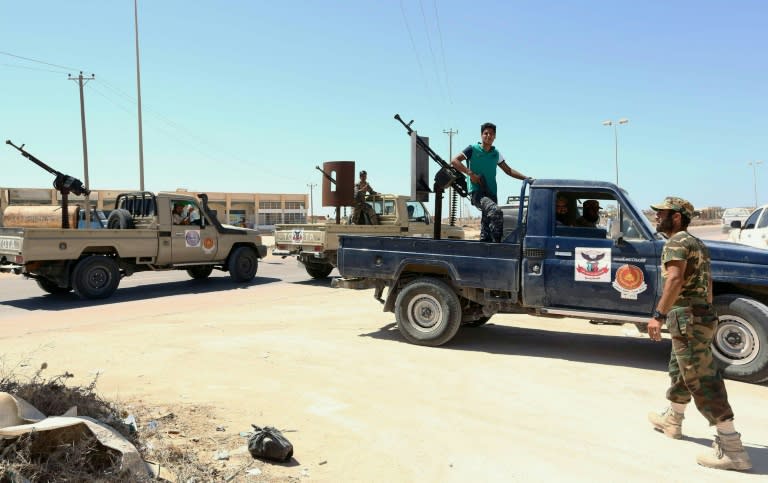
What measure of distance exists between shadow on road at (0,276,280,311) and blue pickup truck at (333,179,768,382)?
5.45 m

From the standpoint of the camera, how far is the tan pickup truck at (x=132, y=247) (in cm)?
987

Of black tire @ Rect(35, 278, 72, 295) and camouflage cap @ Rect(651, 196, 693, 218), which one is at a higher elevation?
camouflage cap @ Rect(651, 196, 693, 218)

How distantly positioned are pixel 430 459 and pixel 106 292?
889 cm

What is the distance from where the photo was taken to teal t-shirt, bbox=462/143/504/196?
690 cm

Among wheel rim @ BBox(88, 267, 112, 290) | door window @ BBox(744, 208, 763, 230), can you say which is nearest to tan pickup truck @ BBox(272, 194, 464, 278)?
wheel rim @ BBox(88, 267, 112, 290)

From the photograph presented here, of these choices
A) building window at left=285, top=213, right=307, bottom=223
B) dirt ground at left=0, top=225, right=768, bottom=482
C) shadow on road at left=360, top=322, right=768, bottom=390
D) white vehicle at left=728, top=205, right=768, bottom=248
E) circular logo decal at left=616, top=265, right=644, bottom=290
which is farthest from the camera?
building window at left=285, top=213, right=307, bottom=223

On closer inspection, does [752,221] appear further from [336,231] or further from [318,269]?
[318,269]

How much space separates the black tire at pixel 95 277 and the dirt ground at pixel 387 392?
4.90 ft

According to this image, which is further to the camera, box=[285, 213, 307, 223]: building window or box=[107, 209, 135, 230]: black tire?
box=[285, 213, 307, 223]: building window

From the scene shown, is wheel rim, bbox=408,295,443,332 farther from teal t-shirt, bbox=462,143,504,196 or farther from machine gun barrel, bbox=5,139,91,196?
machine gun barrel, bbox=5,139,91,196

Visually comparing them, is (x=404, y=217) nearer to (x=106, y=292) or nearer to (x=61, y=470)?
(x=106, y=292)

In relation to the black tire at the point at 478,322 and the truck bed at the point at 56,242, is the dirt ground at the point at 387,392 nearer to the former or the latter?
the black tire at the point at 478,322

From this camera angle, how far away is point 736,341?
532cm

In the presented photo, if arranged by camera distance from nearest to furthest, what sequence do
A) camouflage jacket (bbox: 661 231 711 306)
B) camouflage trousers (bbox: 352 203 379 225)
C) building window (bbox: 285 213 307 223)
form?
camouflage jacket (bbox: 661 231 711 306) → camouflage trousers (bbox: 352 203 379 225) → building window (bbox: 285 213 307 223)
